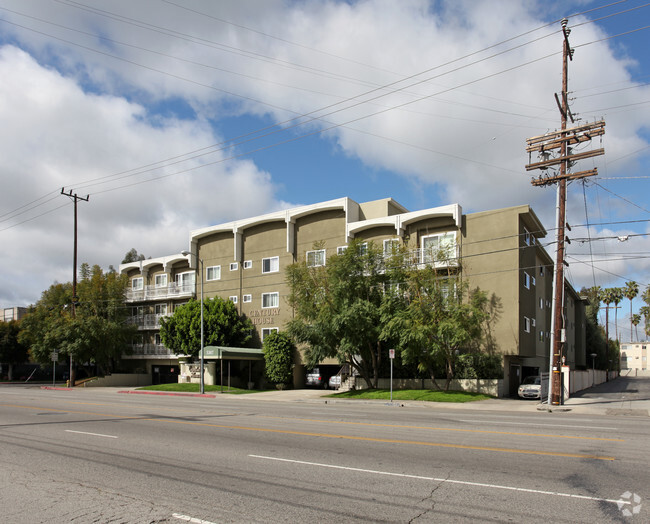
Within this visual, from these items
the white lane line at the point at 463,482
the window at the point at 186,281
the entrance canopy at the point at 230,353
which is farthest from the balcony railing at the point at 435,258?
the white lane line at the point at 463,482

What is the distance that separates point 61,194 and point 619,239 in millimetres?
41441

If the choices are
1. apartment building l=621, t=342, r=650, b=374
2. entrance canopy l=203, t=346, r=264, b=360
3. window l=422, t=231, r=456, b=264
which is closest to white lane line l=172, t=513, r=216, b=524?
window l=422, t=231, r=456, b=264

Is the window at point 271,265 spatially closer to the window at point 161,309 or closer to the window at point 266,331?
the window at point 266,331

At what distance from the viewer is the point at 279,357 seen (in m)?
39.7

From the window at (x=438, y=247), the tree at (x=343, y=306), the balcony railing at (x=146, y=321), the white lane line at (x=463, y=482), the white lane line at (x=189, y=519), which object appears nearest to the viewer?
the white lane line at (x=189, y=519)

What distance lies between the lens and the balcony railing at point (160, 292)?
48.3m

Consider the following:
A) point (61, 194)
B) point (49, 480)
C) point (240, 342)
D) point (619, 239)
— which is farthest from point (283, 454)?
point (61, 194)

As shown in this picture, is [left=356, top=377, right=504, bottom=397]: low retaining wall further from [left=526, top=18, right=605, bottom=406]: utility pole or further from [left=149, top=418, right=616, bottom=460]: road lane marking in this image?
[left=149, top=418, right=616, bottom=460]: road lane marking

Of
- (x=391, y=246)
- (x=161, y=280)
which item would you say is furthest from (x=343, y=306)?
(x=161, y=280)

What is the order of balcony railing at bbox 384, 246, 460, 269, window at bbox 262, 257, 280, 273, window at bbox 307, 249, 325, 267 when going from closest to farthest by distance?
balcony railing at bbox 384, 246, 460, 269 → window at bbox 307, 249, 325, 267 → window at bbox 262, 257, 280, 273

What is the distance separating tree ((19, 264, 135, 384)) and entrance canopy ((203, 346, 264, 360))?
13403 millimetres

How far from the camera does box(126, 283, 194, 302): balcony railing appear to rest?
48.3 meters

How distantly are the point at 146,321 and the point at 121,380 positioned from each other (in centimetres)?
590

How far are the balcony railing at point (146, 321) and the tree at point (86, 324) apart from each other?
169 cm
